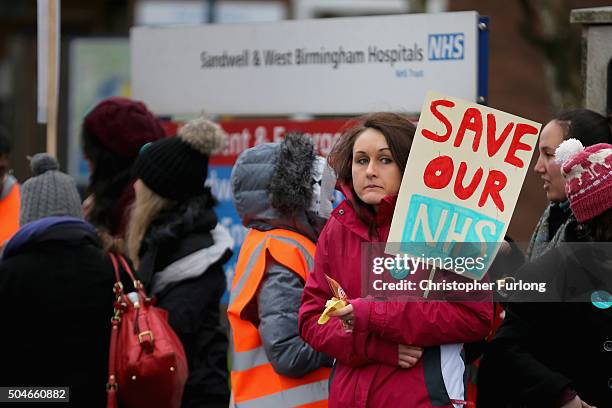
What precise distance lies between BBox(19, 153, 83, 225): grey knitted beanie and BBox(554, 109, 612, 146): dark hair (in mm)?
2002

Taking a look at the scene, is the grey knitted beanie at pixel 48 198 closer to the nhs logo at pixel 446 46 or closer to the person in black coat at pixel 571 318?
the person in black coat at pixel 571 318

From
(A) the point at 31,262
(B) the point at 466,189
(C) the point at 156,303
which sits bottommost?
(C) the point at 156,303

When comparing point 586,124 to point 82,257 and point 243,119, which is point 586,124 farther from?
point 243,119

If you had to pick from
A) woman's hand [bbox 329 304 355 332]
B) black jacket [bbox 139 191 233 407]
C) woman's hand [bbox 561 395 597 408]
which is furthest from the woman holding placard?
black jacket [bbox 139 191 233 407]

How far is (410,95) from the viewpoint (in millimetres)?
5996

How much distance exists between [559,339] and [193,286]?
1771 millimetres

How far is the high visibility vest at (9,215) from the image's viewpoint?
6.38 m

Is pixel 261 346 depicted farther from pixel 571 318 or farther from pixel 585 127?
pixel 585 127

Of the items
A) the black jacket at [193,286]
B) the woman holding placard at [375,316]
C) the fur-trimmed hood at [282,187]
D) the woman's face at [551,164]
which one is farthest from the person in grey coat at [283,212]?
the woman's face at [551,164]

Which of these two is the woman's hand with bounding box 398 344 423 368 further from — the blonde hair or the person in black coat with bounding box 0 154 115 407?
the blonde hair

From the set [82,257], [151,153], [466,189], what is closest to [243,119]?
[151,153]

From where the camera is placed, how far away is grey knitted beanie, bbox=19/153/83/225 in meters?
4.62

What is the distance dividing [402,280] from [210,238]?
1605mm

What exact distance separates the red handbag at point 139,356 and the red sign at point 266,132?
2.00 meters
